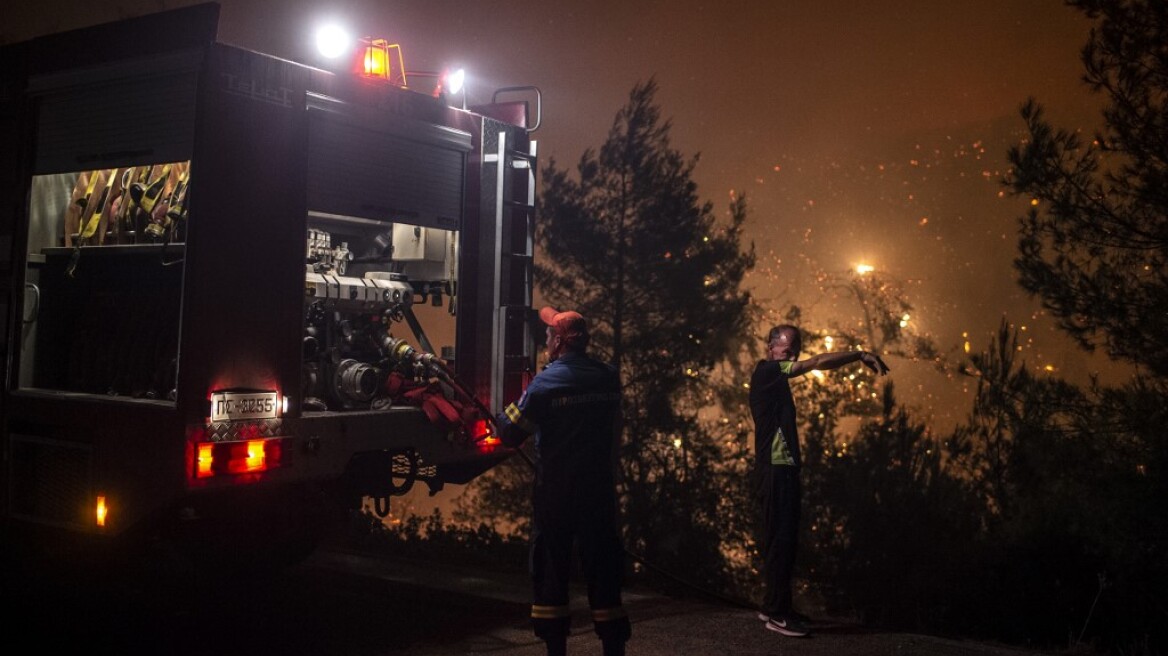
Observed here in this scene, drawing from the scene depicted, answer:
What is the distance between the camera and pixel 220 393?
4965 millimetres

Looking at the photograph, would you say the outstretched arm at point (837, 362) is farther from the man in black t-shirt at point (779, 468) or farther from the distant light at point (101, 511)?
the distant light at point (101, 511)

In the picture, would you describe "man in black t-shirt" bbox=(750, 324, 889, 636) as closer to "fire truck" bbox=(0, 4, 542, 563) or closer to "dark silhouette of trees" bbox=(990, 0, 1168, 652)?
"fire truck" bbox=(0, 4, 542, 563)

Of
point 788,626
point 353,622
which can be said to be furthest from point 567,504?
point 353,622

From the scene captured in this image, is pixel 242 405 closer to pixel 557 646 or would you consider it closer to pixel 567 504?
pixel 567 504

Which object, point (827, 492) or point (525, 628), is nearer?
point (525, 628)

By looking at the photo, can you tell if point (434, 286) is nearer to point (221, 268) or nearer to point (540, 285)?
point (221, 268)

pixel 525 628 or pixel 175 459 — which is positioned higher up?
pixel 175 459

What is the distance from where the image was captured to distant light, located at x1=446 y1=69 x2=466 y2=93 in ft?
21.4

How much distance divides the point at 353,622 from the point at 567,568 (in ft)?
5.75

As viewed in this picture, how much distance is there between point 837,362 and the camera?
5.65m

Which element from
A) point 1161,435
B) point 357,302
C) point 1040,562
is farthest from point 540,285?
point 357,302

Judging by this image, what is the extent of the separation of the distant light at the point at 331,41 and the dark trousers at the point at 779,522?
130 inches

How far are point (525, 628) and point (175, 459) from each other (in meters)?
2.12

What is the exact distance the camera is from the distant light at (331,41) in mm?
5750
